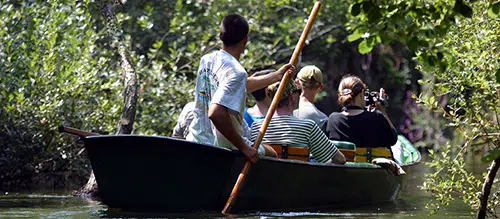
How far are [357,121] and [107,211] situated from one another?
2216 mm

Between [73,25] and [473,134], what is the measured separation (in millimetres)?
5304

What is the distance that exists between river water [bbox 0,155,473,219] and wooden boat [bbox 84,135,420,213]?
0.38 feet

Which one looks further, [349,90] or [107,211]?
[349,90]

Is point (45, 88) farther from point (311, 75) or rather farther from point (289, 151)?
point (289, 151)

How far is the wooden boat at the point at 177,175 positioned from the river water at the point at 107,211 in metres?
0.11

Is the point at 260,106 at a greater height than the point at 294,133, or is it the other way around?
the point at 260,106

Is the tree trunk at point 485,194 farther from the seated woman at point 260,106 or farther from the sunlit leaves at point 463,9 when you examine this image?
the seated woman at point 260,106

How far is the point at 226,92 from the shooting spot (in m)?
6.49

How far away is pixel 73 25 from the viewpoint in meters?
10.1

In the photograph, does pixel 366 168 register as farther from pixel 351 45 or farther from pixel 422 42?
pixel 351 45

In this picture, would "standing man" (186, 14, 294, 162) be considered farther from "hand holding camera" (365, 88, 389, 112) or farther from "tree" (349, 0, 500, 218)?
"hand holding camera" (365, 88, 389, 112)

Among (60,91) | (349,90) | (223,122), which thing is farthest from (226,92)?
(60,91)

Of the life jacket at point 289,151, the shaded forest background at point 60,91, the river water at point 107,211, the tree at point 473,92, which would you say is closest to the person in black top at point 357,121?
the river water at point 107,211

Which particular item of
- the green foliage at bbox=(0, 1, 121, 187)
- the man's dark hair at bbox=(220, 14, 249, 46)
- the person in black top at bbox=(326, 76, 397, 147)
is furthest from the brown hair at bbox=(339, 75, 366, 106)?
the green foliage at bbox=(0, 1, 121, 187)
